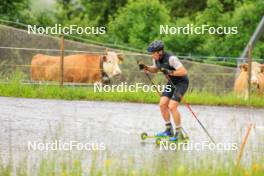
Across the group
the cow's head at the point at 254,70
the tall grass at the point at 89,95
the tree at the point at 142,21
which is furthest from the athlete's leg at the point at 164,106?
the tree at the point at 142,21

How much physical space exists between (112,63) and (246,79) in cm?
372

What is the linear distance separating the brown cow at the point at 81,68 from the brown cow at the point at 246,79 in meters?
3.32

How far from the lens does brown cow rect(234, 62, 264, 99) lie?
25.0 metres

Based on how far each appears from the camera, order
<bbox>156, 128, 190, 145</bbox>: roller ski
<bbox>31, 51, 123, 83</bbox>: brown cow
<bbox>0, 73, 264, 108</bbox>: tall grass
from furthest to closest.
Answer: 1. <bbox>31, 51, 123, 83</bbox>: brown cow
2. <bbox>0, 73, 264, 108</bbox>: tall grass
3. <bbox>156, 128, 190, 145</bbox>: roller ski

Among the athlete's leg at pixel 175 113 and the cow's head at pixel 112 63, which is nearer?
the athlete's leg at pixel 175 113

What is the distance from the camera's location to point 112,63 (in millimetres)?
25797

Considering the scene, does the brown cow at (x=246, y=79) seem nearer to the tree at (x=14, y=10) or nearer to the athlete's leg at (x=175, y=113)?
the tree at (x=14, y=10)

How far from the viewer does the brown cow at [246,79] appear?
2500 centimetres

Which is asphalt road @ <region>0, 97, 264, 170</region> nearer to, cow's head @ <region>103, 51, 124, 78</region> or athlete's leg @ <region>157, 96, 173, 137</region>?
athlete's leg @ <region>157, 96, 173, 137</region>

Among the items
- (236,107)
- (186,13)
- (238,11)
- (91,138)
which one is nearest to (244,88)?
(236,107)

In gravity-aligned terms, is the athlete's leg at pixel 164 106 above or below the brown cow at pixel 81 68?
below

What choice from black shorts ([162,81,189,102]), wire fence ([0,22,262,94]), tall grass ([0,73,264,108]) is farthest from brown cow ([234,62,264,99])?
black shorts ([162,81,189,102])

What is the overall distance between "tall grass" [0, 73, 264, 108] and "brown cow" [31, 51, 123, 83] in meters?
1.92

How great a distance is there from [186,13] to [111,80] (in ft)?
38.6
